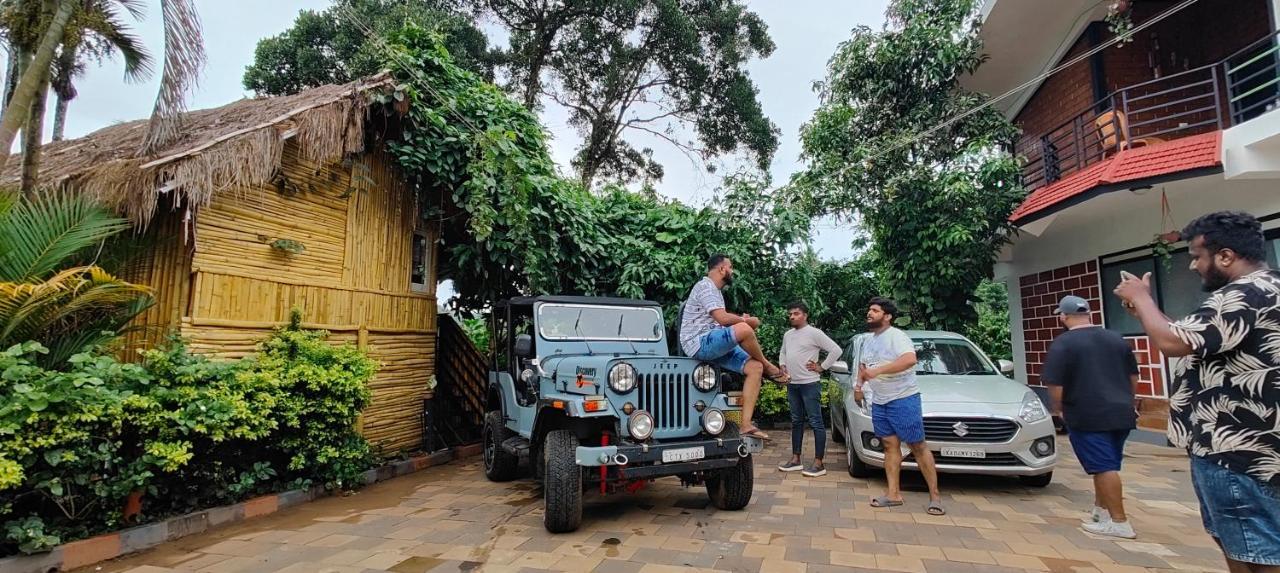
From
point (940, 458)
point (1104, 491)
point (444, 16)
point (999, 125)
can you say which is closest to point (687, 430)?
point (940, 458)

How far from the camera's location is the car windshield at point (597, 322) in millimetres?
5492

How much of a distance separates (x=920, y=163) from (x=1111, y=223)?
270 cm

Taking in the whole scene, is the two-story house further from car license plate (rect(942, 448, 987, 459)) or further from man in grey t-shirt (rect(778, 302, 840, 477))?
man in grey t-shirt (rect(778, 302, 840, 477))

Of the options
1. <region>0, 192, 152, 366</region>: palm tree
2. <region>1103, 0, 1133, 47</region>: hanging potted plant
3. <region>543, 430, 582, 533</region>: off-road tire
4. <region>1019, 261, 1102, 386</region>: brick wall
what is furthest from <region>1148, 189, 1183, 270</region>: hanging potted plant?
<region>0, 192, 152, 366</region>: palm tree

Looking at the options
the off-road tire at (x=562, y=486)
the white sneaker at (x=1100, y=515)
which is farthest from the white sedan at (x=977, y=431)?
the off-road tire at (x=562, y=486)

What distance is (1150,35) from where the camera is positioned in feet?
Result: 30.3

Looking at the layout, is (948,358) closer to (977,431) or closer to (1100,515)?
(977,431)

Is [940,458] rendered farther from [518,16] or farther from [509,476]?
[518,16]

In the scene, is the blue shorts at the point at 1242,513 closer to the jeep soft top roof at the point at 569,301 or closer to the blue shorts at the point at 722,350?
the blue shorts at the point at 722,350

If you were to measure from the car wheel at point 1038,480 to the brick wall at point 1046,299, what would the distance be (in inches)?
172

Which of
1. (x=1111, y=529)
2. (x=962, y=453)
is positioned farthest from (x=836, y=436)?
(x=1111, y=529)

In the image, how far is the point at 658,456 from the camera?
13.4 ft

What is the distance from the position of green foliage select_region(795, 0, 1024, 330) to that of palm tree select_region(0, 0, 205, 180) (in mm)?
7389

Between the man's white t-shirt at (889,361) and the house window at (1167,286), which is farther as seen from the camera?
the house window at (1167,286)
